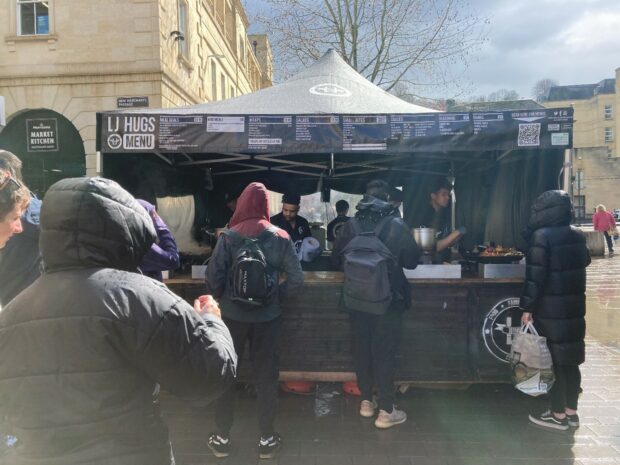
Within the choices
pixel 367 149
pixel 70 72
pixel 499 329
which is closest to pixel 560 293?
pixel 499 329

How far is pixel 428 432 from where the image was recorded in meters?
3.73

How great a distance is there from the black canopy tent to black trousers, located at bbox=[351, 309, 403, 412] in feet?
4.94

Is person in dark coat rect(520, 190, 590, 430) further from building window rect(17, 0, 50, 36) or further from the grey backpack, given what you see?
building window rect(17, 0, 50, 36)

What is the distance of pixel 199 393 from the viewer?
149cm

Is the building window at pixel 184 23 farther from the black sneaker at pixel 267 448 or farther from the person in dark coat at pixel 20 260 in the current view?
the black sneaker at pixel 267 448

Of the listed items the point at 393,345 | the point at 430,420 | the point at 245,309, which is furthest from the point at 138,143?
the point at 430,420

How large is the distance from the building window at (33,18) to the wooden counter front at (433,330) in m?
10.9

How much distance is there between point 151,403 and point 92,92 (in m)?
12.1

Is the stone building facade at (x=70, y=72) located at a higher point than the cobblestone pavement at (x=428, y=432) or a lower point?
higher

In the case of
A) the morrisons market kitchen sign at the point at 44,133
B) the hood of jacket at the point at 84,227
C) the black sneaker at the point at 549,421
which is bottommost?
the black sneaker at the point at 549,421

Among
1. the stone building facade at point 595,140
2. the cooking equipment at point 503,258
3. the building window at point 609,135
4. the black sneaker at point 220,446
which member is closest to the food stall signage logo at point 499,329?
the cooking equipment at point 503,258

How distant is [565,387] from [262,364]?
95.4 inches

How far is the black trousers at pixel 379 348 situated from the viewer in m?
3.75

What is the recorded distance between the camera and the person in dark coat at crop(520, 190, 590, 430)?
3.64 metres
